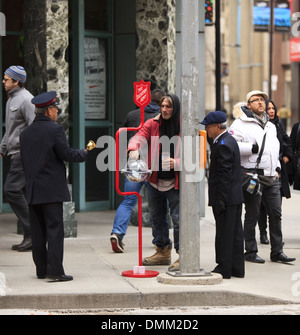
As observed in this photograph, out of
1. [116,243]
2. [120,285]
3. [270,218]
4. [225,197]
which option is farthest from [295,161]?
[120,285]

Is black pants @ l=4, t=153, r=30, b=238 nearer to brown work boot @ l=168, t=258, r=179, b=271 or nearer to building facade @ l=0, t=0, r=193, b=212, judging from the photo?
brown work boot @ l=168, t=258, r=179, b=271

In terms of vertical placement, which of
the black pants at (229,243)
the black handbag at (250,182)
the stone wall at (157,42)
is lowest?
the black pants at (229,243)

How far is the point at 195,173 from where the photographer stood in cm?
833

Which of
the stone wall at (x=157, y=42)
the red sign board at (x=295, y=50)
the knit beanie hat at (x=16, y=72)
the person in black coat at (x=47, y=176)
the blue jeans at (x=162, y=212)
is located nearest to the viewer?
the person in black coat at (x=47, y=176)

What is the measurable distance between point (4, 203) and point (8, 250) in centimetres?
315

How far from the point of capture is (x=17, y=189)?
34.0 ft

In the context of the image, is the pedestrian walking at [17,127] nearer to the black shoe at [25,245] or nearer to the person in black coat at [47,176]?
the black shoe at [25,245]

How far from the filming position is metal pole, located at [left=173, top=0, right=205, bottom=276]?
8.27 metres

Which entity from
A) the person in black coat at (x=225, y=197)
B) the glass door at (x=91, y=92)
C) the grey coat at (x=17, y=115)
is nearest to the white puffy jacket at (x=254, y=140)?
the person in black coat at (x=225, y=197)

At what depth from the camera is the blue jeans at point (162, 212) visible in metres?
9.13

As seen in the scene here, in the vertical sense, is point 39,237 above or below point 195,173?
below
